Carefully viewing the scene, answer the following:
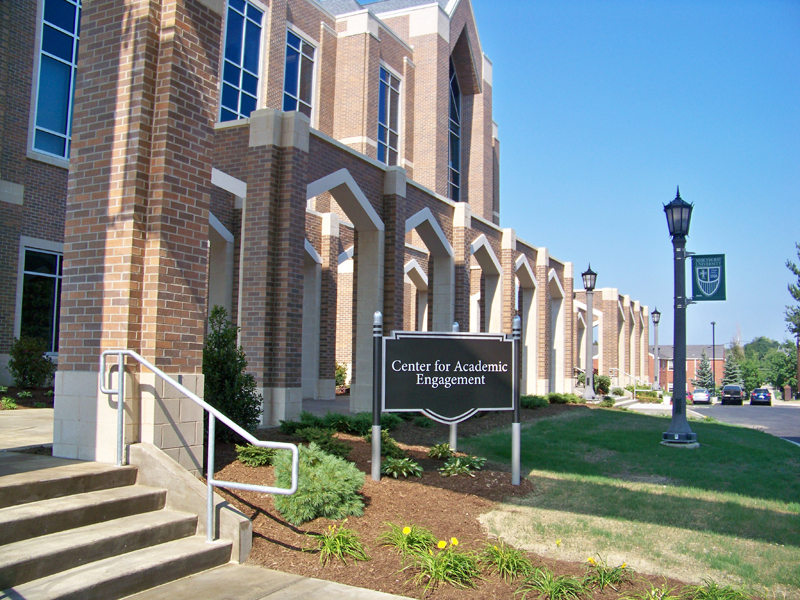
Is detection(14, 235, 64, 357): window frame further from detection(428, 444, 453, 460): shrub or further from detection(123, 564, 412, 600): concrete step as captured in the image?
detection(123, 564, 412, 600): concrete step

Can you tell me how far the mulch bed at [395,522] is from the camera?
471cm

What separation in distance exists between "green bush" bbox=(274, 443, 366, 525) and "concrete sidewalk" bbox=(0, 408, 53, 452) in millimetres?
2658

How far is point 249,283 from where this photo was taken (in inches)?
447

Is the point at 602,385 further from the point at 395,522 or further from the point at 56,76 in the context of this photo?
the point at 395,522

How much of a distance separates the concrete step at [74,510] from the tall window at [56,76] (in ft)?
48.1

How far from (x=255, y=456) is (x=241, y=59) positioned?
64.6 ft

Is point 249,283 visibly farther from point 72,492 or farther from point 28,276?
point 28,276

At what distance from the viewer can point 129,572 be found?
4191mm

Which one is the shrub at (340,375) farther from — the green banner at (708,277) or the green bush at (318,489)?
the green bush at (318,489)

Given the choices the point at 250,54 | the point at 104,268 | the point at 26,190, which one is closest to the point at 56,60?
the point at 26,190

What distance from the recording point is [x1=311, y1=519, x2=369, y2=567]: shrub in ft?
16.5

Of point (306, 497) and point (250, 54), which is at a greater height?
point (250, 54)

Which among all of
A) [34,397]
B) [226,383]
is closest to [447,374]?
[226,383]

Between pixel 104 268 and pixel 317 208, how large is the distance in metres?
18.8
